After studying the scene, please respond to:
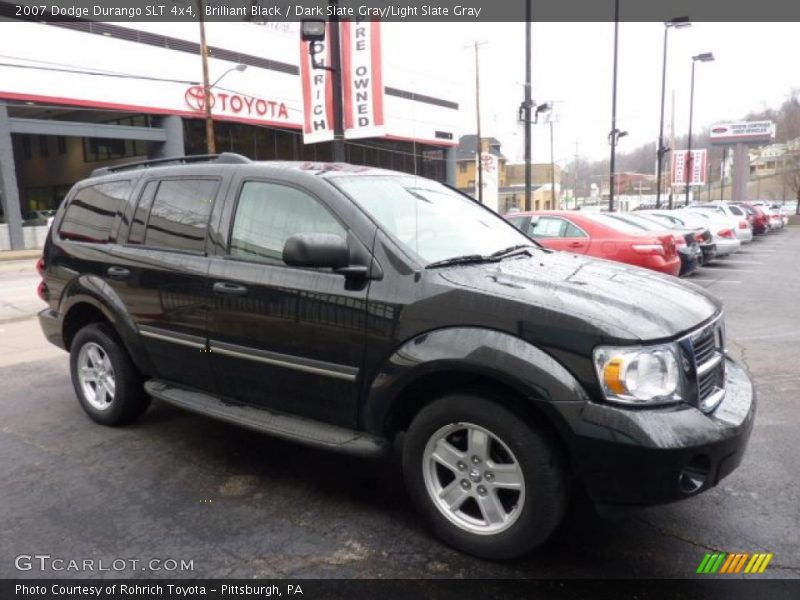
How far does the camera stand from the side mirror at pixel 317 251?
10.1ft

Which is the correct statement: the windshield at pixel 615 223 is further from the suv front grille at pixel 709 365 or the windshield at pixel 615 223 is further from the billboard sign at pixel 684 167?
the billboard sign at pixel 684 167

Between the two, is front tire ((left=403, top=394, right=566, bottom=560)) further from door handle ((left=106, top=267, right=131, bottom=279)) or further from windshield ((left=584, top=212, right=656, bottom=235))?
windshield ((left=584, top=212, right=656, bottom=235))

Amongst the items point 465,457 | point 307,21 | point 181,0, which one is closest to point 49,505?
point 465,457

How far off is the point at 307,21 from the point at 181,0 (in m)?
23.3

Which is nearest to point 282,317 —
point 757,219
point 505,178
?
point 757,219

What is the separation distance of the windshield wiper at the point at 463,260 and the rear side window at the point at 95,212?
2.55 metres

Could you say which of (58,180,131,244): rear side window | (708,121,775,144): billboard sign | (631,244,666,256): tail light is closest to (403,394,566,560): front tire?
(58,180,131,244): rear side window

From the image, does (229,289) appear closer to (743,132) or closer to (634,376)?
(634,376)

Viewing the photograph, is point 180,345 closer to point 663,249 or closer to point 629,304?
point 629,304

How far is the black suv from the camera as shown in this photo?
2635mm

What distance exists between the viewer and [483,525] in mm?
2941

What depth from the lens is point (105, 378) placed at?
4688 mm

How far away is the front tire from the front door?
1.57 ft

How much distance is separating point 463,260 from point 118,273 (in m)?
2.46
